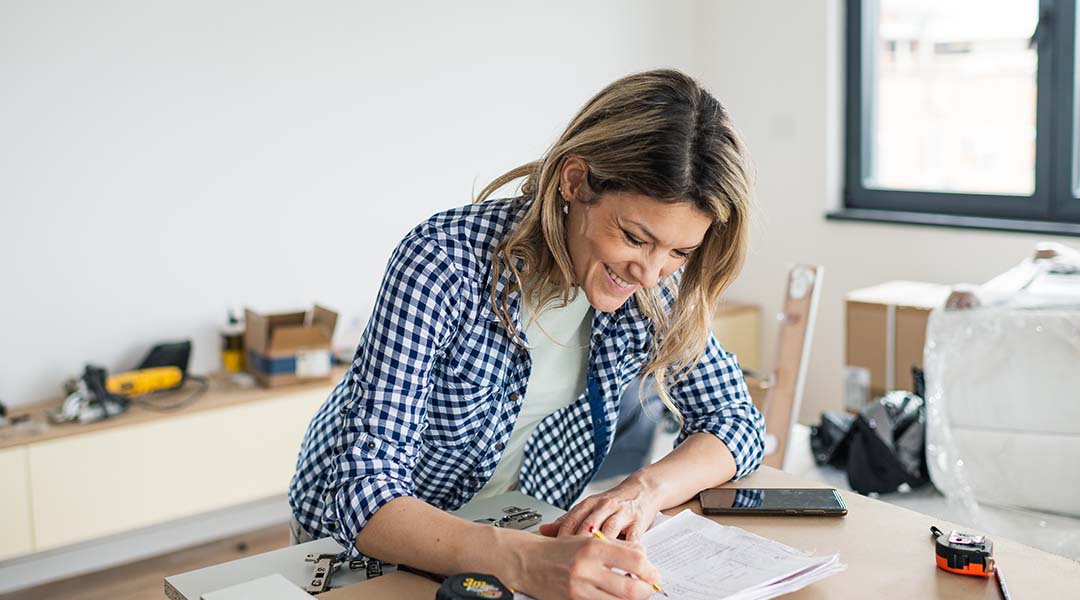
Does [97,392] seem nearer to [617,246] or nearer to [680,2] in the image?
[617,246]

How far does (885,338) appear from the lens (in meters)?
3.21

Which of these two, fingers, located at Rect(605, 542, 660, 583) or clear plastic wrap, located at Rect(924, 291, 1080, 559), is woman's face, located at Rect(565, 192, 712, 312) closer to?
fingers, located at Rect(605, 542, 660, 583)

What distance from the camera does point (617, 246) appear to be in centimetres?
141

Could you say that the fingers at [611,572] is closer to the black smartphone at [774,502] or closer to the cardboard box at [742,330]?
the black smartphone at [774,502]

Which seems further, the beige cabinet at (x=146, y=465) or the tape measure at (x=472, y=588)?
the beige cabinet at (x=146, y=465)

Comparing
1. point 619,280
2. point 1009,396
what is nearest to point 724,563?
point 619,280

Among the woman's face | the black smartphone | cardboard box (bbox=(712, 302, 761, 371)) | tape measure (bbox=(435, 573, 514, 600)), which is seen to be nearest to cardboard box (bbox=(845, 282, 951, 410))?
cardboard box (bbox=(712, 302, 761, 371))

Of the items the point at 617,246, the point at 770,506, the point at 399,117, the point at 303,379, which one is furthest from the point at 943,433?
the point at 399,117

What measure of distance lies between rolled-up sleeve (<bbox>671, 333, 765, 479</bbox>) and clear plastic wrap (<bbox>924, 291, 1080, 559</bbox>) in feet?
3.30

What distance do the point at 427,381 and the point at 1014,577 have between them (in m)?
0.74

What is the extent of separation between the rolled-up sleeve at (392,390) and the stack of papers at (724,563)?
0.34 metres

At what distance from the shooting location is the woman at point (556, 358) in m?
1.32

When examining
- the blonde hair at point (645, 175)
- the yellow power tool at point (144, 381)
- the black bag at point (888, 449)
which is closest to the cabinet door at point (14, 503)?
the yellow power tool at point (144, 381)

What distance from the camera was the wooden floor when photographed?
294cm
